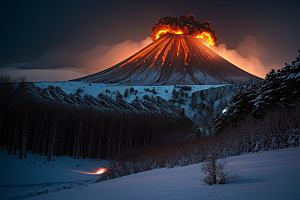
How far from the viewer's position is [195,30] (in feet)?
568

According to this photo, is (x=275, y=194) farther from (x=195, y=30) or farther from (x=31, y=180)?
(x=195, y=30)

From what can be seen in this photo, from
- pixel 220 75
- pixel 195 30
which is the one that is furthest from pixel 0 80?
pixel 195 30

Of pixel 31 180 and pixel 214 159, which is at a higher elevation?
pixel 214 159

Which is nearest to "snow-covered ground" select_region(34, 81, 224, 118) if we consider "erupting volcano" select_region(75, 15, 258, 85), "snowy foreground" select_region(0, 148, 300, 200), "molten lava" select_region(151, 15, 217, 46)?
"erupting volcano" select_region(75, 15, 258, 85)

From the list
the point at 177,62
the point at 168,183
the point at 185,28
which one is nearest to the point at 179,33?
the point at 185,28

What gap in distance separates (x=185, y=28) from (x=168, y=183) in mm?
178249

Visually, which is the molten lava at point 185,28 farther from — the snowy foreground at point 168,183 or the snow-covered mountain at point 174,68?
the snowy foreground at point 168,183

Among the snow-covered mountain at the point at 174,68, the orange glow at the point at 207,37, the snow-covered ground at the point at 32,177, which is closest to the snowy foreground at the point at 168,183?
the snow-covered ground at the point at 32,177

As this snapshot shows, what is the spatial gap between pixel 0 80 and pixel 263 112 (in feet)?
96.8

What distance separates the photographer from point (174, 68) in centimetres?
13800

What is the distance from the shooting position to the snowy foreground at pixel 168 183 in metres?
4.04

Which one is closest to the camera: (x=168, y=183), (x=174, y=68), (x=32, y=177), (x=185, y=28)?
(x=168, y=183)

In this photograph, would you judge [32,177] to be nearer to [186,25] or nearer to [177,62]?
[177,62]

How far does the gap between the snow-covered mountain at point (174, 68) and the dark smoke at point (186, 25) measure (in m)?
5.43
